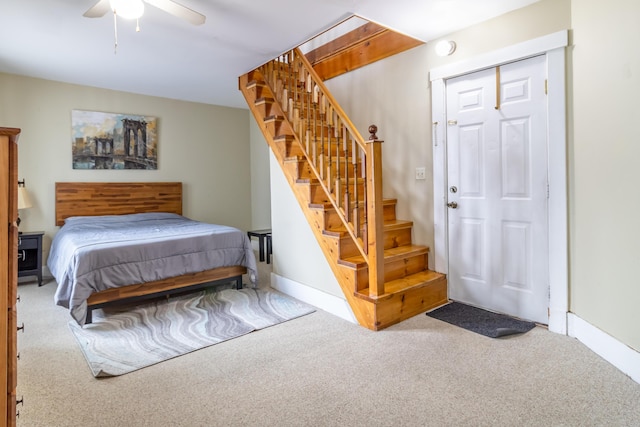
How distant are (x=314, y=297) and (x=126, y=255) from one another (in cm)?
166

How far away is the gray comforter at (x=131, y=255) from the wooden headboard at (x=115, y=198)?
535 mm

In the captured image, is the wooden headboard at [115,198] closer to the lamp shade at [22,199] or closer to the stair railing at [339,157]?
the lamp shade at [22,199]

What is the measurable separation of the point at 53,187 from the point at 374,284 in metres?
4.30

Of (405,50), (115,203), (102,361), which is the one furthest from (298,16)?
(115,203)

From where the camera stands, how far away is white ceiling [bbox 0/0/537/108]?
2.70 metres

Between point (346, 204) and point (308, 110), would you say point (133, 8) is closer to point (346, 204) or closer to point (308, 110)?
point (308, 110)

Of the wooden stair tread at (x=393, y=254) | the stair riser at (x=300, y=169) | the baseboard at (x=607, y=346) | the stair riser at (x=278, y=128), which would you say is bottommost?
the baseboard at (x=607, y=346)

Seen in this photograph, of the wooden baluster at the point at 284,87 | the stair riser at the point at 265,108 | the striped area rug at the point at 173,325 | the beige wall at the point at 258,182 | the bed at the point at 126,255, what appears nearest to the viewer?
the striped area rug at the point at 173,325

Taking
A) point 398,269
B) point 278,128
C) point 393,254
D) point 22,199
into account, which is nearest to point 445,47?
point 278,128

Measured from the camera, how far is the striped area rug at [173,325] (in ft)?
7.77

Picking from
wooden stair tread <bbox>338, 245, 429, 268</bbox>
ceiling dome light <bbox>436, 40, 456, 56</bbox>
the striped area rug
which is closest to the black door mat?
wooden stair tread <bbox>338, 245, 429, 268</bbox>

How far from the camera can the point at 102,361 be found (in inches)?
89.7

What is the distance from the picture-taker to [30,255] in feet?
13.8

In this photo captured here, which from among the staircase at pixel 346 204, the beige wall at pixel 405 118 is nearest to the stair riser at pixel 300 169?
the staircase at pixel 346 204
